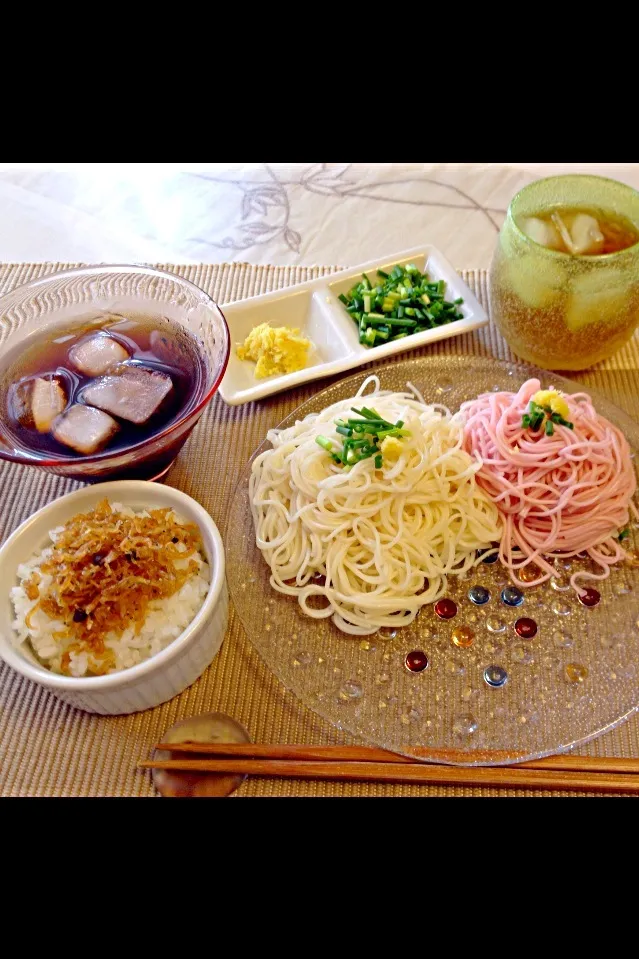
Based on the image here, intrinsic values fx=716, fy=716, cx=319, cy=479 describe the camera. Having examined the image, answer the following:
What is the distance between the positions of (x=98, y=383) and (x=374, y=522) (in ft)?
2.82

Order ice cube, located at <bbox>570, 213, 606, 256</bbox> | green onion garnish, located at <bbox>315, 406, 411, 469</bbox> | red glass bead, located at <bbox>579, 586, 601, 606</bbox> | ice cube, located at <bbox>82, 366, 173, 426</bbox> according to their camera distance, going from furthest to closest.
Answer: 1. ice cube, located at <bbox>570, 213, 606, 256</bbox>
2. ice cube, located at <bbox>82, 366, 173, 426</bbox>
3. green onion garnish, located at <bbox>315, 406, 411, 469</bbox>
4. red glass bead, located at <bbox>579, 586, 601, 606</bbox>

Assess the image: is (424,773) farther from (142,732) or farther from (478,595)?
(142,732)

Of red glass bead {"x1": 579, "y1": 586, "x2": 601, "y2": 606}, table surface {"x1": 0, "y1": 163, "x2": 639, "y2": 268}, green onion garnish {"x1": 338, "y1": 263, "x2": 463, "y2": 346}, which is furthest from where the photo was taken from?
table surface {"x1": 0, "y1": 163, "x2": 639, "y2": 268}

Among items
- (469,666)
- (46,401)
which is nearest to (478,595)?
(469,666)

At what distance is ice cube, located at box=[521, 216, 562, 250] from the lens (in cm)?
213

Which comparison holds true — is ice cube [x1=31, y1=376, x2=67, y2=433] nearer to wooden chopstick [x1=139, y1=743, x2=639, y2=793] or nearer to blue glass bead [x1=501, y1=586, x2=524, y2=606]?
wooden chopstick [x1=139, y1=743, x2=639, y2=793]

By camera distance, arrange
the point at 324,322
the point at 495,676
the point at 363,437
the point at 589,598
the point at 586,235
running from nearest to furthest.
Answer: the point at 495,676
the point at 589,598
the point at 363,437
the point at 586,235
the point at 324,322

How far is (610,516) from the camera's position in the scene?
183 cm

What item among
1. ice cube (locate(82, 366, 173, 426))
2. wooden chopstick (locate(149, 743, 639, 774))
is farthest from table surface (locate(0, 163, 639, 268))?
wooden chopstick (locate(149, 743, 639, 774))

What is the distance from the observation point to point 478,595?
1.78 m

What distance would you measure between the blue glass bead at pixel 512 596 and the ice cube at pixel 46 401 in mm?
1264

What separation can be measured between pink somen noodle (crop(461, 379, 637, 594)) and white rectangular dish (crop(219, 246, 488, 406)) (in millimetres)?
472

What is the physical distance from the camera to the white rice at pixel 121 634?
155 cm

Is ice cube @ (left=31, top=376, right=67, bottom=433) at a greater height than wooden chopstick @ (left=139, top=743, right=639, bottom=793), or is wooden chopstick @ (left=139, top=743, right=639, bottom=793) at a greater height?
ice cube @ (left=31, top=376, right=67, bottom=433)
